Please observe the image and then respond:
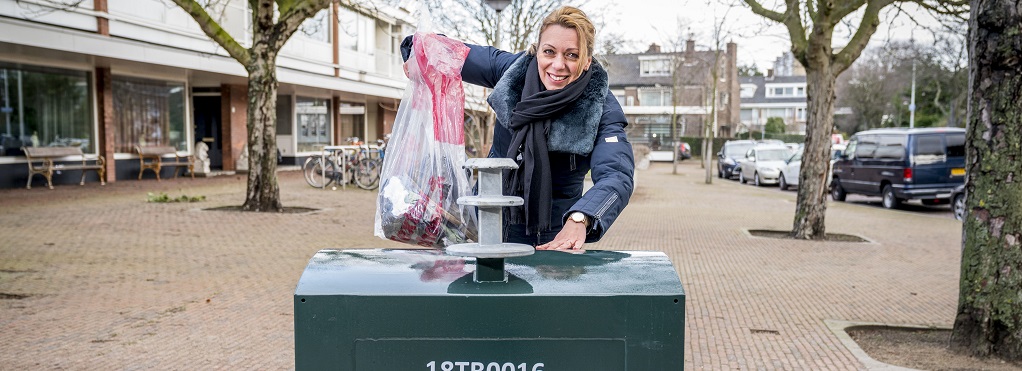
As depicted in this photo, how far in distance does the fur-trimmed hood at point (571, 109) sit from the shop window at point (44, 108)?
17096 mm

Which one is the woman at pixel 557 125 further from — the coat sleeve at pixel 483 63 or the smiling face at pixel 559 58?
the coat sleeve at pixel 483 63

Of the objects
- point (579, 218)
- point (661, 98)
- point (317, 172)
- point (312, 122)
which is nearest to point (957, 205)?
point (317, 172)

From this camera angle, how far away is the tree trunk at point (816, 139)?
11516 millimetres

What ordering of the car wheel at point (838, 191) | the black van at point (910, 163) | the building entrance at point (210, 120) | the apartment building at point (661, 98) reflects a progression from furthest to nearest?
the apartment building at point (661, 98) < the building entrance at point (210, 120) < the car wheel at point (838, 191) < the black van at point (910, 163)

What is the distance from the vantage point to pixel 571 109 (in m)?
2.73

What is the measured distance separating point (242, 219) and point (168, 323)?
271 inches

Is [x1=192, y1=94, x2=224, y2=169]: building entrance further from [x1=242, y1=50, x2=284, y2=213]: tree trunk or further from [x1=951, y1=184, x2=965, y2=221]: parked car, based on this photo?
[x1=951, y1=184, x2=965, y2=221]: parked car

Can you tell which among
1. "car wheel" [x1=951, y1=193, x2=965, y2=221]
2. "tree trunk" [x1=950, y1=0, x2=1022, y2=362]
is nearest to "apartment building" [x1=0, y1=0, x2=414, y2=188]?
"tree trunk" [x1=950, y1=0, x2=1022, y2=362]

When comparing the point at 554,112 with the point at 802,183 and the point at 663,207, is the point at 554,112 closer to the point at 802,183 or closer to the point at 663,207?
the point at 802,183

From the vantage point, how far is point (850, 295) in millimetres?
7562

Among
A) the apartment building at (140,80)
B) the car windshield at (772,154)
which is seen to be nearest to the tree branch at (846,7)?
the apartment building at (140,80)

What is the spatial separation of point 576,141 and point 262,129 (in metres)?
11.3

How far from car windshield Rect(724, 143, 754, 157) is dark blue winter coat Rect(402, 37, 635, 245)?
3202cm

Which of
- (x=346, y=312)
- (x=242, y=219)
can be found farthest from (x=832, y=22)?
(x=346, y=312)
